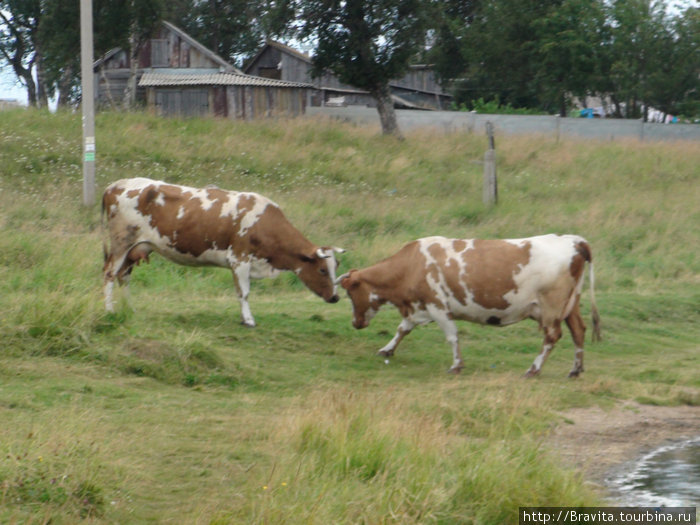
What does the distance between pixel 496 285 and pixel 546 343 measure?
32.6 inches

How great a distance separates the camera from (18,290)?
1214cm

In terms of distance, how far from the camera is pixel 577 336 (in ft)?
37.3

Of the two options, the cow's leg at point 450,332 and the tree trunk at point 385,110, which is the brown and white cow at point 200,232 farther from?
the tree trunk at point 385,110

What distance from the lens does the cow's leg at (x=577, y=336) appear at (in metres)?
11.2

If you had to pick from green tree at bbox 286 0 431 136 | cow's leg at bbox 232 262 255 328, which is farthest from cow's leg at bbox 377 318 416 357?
green tree at bbox 286 0 431 136

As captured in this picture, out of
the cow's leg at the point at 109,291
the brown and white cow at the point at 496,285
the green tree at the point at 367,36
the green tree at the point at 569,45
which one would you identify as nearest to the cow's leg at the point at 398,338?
the brown and white cow at the point at 496,285

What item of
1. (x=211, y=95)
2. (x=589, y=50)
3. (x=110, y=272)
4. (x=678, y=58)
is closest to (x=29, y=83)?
(x=211, y=95)

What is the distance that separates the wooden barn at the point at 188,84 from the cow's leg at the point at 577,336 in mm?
26538

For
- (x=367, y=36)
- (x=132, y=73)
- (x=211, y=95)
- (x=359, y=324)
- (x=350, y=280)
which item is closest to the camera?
(x=350, y=280)

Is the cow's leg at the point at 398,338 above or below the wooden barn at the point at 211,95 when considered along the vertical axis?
below

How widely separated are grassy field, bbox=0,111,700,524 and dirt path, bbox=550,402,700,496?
25 cm

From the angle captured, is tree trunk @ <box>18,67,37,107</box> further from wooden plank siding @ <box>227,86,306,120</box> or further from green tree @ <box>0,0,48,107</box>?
wooden plank siding @ <box>227,86,306,120</box>

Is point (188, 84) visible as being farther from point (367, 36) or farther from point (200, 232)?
point (200, 232)

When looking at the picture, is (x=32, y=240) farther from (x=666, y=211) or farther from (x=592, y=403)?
(x=666, y=211)
